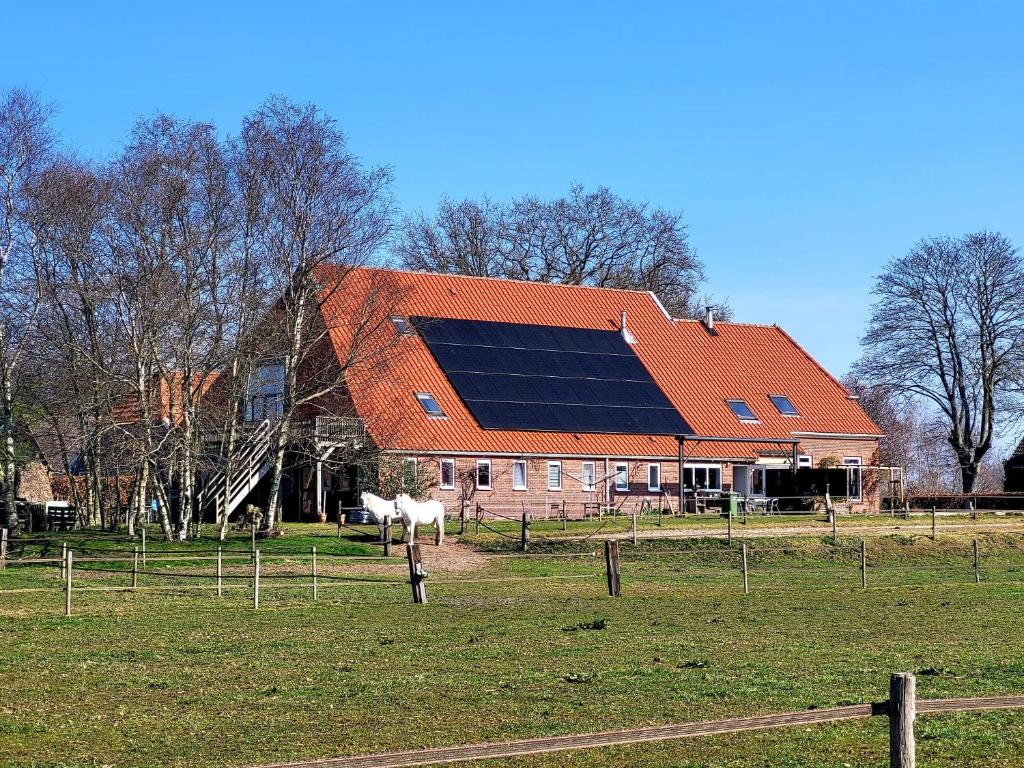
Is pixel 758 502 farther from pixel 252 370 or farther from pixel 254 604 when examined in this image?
pixel 254 604

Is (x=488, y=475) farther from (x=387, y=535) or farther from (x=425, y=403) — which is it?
(x=387, y=535)

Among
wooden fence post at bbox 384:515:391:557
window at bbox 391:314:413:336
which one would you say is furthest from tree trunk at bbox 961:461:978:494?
wooden fence post at bbox 384:515:391:557

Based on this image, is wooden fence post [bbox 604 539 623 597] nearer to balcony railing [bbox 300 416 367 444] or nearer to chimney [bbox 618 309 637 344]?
balcony railing [bbox 300 416 367 444]

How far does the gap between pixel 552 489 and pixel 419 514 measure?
12800 millimetres

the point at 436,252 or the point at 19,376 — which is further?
the point at 436,252

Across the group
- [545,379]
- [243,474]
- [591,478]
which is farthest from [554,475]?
[243,474]

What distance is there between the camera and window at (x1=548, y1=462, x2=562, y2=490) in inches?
2258

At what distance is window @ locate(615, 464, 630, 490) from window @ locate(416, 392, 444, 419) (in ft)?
25.0

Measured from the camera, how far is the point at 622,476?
2320 inches

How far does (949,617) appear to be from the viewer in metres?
26.9

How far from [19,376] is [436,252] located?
3962cm

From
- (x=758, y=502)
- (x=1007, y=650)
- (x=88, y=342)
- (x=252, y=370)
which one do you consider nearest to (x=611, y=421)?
(x=758, y=502)

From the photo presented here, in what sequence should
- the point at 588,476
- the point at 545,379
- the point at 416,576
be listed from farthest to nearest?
1. the point at 545,379
2. the point at 588,476
3. the point at 416,576

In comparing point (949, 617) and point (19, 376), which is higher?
point (19, 376)
